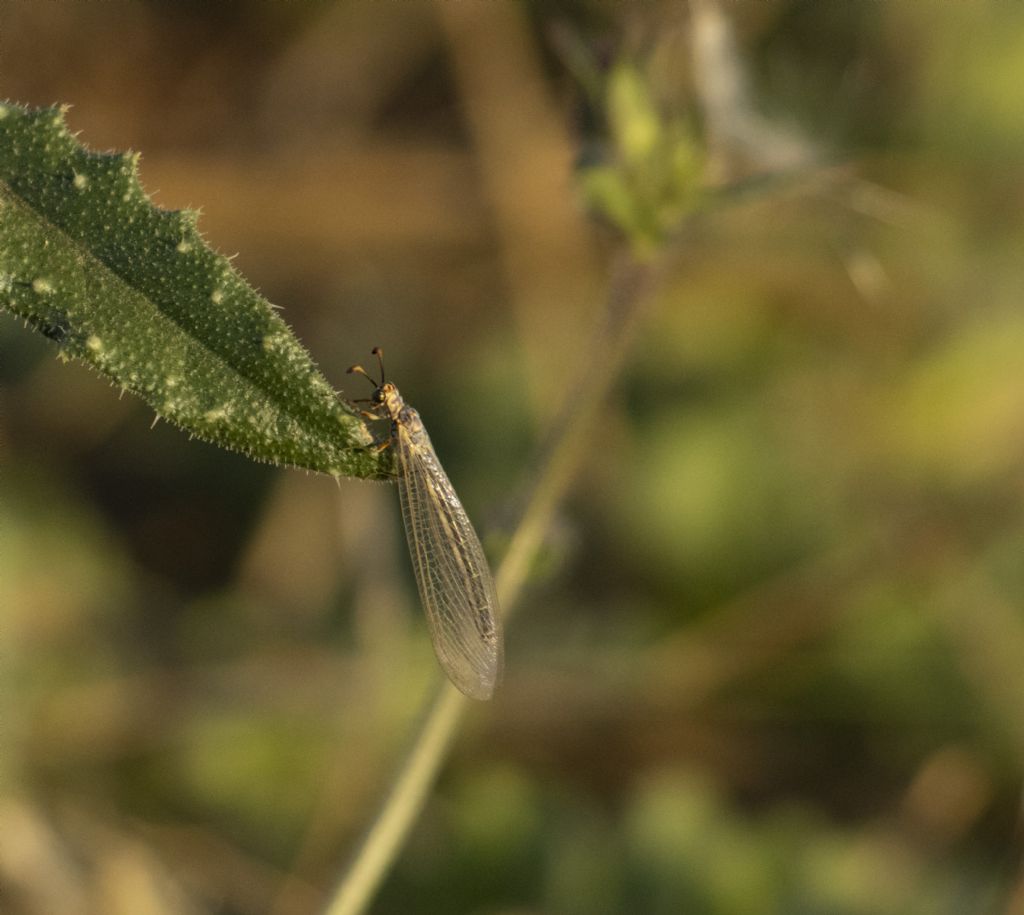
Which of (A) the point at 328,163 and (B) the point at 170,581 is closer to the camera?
(B) the point at 170,581

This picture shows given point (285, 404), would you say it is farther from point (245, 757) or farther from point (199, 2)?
point (199, 2)

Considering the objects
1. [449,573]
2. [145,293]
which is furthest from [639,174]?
[145,293]

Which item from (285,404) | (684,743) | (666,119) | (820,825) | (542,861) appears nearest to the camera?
(285,404)

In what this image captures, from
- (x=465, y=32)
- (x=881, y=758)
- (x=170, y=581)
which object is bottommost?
(x=170, y=581)

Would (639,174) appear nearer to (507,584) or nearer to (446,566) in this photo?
(507,584)

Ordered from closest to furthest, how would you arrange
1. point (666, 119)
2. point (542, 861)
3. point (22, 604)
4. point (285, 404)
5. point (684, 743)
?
point (285, 404)
point (666, 119)
point (542, 861)
point (22, 604)
point (684, 743)

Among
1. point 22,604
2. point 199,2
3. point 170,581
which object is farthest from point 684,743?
point 199,2

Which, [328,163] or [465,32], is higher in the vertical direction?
[465,32]
